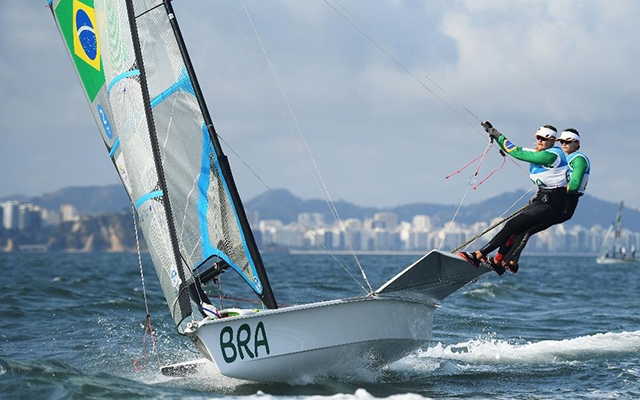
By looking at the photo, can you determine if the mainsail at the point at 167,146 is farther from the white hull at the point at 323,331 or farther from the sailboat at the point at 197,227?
the white hull at the point at 323,331

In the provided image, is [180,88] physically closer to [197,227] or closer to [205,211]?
[205,211]

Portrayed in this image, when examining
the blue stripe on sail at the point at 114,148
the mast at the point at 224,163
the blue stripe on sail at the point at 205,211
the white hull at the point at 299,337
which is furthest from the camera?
the blue stripe on sail at the point at 114,148

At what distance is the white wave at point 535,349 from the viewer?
1114 cm

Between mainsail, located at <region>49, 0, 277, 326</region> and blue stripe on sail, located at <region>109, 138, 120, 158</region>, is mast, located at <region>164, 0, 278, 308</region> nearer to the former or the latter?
mainsail, located at <region>49, 0, 277, 326</region>

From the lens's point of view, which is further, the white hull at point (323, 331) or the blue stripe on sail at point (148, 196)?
the blue stripe on sail at point (148, 196)

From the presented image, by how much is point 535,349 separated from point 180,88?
586 cm

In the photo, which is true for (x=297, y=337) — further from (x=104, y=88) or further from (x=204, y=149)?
(x=104, y=88)

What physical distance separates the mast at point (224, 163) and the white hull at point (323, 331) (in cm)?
60

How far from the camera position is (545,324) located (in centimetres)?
1534

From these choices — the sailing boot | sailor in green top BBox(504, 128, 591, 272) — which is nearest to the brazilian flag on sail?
the sailing boot

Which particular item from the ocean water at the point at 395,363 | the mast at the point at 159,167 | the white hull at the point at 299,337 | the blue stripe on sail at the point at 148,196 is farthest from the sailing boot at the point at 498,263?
the blue stripe on sail at the point at 148,196

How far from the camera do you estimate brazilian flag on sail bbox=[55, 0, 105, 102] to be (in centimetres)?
921

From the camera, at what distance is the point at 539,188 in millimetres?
8695

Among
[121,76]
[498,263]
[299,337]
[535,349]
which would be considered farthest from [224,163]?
[535,349]
